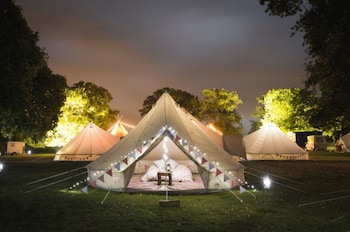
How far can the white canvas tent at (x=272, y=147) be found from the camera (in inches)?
955

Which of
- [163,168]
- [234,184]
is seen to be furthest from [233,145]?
[234,184]

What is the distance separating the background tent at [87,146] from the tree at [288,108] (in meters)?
31.7

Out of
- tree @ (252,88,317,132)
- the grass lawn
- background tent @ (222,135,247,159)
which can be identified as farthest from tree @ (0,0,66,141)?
tree @ (252,88,317,132)

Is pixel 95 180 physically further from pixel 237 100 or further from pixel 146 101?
pixel 146 101

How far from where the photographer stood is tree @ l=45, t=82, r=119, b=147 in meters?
42.2

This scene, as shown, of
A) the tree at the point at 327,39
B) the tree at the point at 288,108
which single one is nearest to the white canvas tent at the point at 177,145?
the tree at the point at 327,39

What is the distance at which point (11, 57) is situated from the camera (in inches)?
587

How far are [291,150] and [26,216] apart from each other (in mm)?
19920

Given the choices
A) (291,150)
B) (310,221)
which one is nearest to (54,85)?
(291,150)

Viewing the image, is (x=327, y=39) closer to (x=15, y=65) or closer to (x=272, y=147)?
(x=15, y=65)

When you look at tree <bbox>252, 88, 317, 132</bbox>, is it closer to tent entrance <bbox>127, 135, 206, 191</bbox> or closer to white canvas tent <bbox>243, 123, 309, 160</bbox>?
white canvas tent <bbox>243, 123, 309, 160</bbox>

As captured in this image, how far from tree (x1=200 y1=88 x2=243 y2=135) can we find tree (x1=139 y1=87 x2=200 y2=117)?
1612 millimetres

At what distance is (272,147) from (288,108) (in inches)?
1148

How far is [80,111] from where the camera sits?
44.1 m
